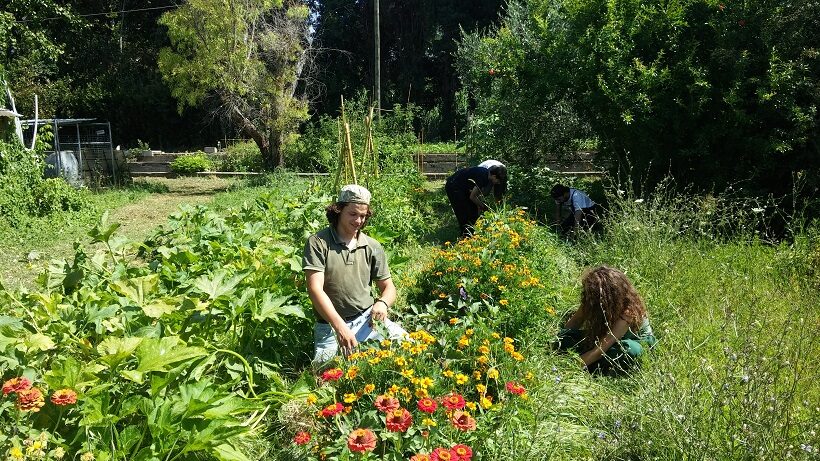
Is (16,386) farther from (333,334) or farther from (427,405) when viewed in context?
(333,334)

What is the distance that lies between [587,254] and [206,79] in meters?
11.8

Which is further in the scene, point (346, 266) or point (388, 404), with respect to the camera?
point (346, 266)

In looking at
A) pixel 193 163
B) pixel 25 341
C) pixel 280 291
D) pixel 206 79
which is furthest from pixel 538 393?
pixel 193 163

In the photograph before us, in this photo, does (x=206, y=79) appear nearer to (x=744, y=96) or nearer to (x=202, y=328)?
(x=744, y=96)

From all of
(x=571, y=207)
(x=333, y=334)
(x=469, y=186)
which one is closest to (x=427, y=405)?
(x=333, y=334)

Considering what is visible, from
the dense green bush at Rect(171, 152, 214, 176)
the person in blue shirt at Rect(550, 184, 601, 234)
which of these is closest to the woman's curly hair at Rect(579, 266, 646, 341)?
the person in blue shirt at Rect(550, 184, 601, 234)

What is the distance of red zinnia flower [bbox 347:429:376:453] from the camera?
1.99m

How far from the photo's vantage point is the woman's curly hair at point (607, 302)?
3.45 meters

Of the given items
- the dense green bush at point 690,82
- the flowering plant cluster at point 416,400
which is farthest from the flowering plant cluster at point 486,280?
the dense green bush at point 690,82

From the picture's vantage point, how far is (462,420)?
220 centimetres

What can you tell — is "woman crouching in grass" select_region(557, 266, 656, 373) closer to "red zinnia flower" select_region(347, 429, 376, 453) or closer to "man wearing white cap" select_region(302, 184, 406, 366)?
"man wearing white cap" select_region(302, 184, 406, 366)

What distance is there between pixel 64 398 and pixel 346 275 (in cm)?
174

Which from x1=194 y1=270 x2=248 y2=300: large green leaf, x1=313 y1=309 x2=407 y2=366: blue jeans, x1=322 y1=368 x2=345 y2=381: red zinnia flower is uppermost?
x1=194 y1=270 x2=248 y2=300: large green leaf

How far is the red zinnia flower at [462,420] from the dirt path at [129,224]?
236 centimetres
